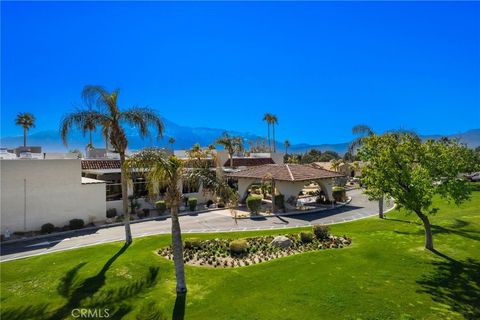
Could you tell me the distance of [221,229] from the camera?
26391mm

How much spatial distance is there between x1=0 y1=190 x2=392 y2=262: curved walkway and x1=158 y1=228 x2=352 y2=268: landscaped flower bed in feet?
16.4

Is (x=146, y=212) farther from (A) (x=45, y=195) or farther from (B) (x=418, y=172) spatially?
(B) (x=418, y=172)

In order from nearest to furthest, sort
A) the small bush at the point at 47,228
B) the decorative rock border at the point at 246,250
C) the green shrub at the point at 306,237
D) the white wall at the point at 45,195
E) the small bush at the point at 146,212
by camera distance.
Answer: the decorative rock border at the point at 246,250, the green shrub at the point at 306,237, the white wall at the point at 45,195, the small bush at the point at 47,228, the small bush at the point at 146,212

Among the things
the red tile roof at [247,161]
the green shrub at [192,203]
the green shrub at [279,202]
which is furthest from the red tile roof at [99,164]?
the red tile roof at [247,161]

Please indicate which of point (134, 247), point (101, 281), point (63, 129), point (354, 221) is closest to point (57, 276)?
point (101, 281)

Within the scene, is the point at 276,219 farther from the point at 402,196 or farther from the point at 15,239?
the point at 15,239

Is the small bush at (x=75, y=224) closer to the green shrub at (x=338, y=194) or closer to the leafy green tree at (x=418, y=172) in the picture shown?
the leafy green tree at (x=418, y=172)

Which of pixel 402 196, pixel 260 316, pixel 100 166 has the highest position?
pixel 100 166

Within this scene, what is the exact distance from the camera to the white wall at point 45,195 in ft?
83.3

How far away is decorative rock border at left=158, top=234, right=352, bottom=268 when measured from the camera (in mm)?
18094

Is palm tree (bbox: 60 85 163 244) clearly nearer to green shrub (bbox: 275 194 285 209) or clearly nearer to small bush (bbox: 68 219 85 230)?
small bush (bbox: 68 219 85 230)

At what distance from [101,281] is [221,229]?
12.1m

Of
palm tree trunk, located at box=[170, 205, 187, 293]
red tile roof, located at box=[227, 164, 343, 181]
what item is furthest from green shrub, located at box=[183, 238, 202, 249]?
red tile roof, located at box=[227, 164, 343, 181]

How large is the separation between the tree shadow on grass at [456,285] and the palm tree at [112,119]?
678 inches
